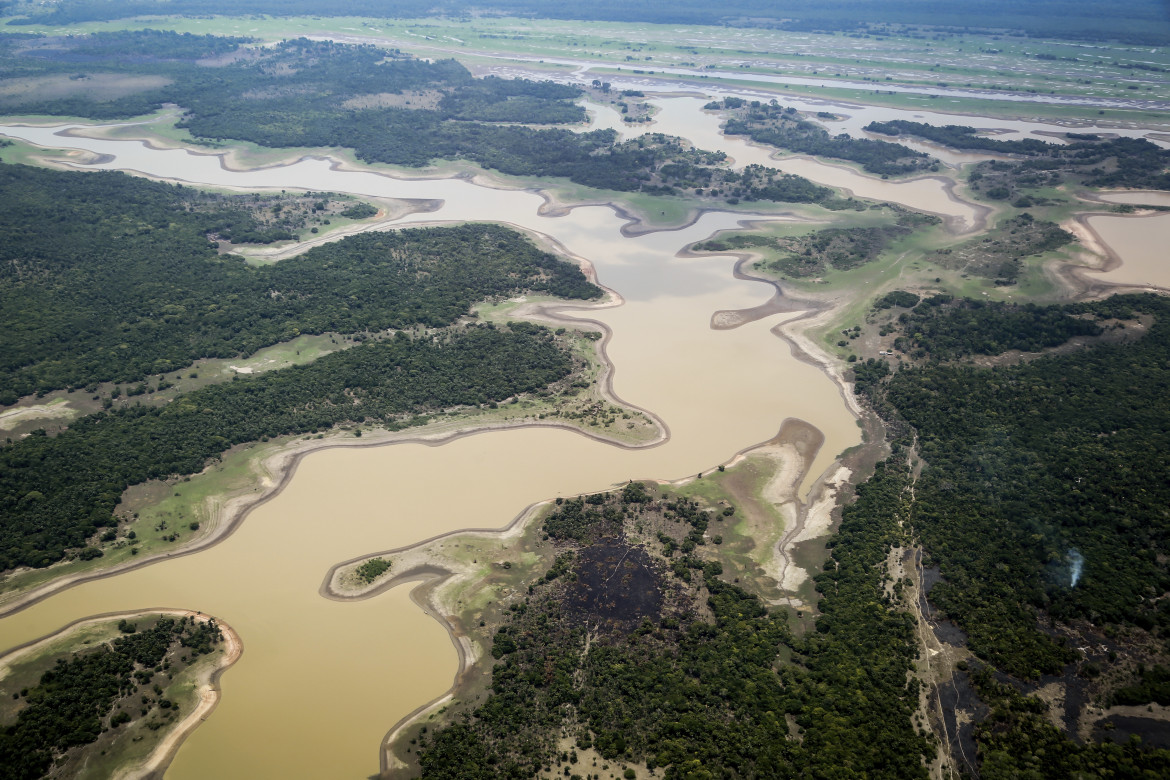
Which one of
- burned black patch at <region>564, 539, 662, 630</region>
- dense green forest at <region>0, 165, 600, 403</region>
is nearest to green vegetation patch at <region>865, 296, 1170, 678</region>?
burned black patch at <region>564, 539, 662, 630</region>

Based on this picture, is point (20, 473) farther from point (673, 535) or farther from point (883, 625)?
point (883, 625)

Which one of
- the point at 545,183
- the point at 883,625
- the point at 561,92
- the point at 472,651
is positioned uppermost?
the point at 561,92

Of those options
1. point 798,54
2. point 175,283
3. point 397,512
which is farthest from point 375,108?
point 397,512

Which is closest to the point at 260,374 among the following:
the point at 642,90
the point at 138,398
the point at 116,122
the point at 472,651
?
the point at 138,398

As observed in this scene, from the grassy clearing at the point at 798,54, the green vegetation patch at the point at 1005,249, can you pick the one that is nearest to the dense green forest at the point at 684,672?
the green vegetation patch at the point at 1005,249

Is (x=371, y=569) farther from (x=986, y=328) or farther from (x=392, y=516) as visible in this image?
(x=986, y=328)

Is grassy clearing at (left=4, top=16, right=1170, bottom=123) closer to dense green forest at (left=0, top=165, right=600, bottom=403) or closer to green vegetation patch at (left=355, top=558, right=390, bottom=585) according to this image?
dense green forest at (left=0, top=165, right=600, bottom=403)

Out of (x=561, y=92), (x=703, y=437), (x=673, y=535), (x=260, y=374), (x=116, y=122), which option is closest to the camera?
(x=673, y=535)
